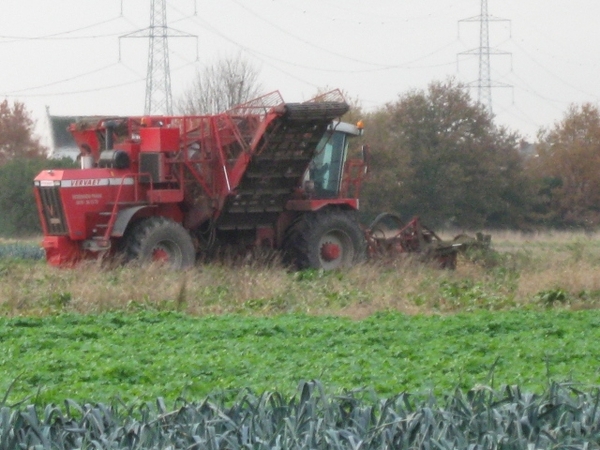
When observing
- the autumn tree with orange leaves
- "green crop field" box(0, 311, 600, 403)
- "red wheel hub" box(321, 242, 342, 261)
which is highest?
the autumn tree with orange leaves

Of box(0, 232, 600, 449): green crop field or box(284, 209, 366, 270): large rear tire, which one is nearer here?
box(0, 232, 600, 449): green crop field

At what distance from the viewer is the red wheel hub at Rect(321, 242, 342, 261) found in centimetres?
1877

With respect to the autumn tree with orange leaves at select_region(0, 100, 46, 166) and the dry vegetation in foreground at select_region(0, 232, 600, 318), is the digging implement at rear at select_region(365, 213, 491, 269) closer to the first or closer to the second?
the dry vegetation in foreground at select_region(0, 232, 600, 318)

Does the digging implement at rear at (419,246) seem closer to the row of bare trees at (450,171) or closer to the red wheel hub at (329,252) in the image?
the red wheel hub at (329,252)

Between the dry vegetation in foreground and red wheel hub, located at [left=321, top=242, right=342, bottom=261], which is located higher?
red wheel hub, located at [left=321, top=242, right=342, bottom=261]

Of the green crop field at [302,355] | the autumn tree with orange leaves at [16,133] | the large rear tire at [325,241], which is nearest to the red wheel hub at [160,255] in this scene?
the green crop field at [302,355]

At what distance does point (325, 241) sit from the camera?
18938 mm

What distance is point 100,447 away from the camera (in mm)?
4512

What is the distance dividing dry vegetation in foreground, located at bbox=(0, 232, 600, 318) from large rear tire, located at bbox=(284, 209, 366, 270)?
48.0 inches

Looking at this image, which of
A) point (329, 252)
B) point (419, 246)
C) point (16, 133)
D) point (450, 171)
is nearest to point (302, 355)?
point (329, 252)

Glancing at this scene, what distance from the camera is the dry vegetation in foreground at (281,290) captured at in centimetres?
1361

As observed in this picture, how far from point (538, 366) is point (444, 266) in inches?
421

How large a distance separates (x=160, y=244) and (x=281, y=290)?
3310 millimetres

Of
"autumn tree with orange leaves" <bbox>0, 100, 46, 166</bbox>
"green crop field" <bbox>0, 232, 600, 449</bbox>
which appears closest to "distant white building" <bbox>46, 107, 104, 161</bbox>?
"autumn tree with orange leaves" <bbox>0, 100, 46, 166</bbox>
